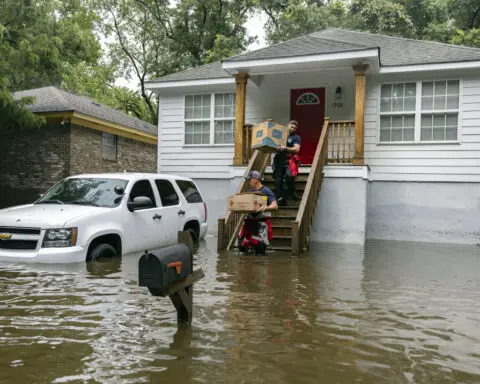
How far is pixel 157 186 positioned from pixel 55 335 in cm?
529

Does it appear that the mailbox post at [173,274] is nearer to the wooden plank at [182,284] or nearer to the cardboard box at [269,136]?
the wooden plank at [182,284]

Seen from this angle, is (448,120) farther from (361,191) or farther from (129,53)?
(129,53)

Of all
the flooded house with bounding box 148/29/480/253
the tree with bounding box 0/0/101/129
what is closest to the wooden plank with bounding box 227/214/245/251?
the flooded house with bounding box 148/29/480/253

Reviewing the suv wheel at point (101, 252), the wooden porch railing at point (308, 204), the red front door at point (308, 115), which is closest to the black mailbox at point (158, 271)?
the suv wheel at point (101, 252)

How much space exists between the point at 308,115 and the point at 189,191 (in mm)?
6087

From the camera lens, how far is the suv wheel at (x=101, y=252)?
7.30m

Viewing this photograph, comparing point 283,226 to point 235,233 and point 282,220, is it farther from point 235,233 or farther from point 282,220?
point 235,233

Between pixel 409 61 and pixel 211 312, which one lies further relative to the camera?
pixel 409 61

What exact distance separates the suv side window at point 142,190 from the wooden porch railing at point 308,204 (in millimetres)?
2759

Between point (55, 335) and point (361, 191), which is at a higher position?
point (361, 191)

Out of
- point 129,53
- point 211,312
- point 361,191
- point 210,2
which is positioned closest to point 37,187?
point 361,191

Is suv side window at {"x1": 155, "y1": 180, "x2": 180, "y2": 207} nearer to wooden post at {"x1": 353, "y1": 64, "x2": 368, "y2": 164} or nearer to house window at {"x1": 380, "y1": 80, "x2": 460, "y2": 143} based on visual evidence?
wooden post at {"x1": 353, "y1": 64, "x2": 368, "y2": 164}

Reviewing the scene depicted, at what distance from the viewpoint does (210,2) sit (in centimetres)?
2917

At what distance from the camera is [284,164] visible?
11.0m
